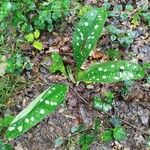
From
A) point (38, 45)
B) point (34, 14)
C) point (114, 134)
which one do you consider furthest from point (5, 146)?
point (34, 14)

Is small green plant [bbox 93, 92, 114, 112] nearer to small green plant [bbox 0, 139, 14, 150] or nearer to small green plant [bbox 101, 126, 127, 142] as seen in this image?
small green plant [bbox 101, 126, 127, 142]

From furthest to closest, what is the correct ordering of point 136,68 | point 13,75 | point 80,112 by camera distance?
1. point 13,75
2. point 80,112
3. point 136,68

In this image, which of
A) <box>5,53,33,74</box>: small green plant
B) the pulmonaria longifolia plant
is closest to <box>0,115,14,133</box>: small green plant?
the pulmonaria longifolia plant

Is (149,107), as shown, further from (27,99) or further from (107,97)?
(27,99)

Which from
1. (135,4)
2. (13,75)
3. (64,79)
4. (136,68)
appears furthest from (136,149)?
(135,4)

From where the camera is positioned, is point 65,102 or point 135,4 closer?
point 65,102

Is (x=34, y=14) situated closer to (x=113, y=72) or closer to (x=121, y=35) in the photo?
(x=121, y=35)

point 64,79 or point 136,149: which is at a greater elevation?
point 64,79
